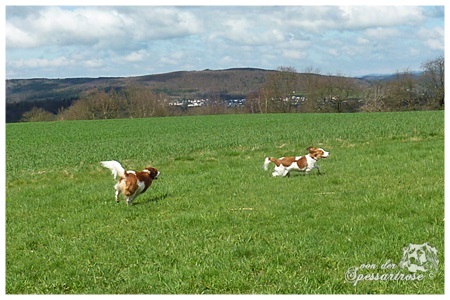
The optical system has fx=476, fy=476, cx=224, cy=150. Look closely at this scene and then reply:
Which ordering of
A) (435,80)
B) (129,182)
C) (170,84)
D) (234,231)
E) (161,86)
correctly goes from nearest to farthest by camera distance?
(234,231), (129,182), (435,80), (161,86), (170,84)

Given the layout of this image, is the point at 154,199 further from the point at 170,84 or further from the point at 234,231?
the point at 170,84

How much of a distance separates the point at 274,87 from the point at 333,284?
89.6m

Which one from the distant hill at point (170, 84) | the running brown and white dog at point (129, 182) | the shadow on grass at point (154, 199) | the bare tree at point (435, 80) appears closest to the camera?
the running brown and white dog at point (129, 182)

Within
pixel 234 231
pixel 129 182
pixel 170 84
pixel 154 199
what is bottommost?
pixel 234 231

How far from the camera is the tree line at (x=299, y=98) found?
75.6m

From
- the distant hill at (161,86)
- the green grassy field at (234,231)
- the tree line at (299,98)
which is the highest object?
the distant hill at (161,86)

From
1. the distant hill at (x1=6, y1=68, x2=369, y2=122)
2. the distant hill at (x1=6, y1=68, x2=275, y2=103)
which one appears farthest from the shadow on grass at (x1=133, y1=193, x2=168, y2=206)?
the distant hill at (x1=6, y1=68, x2=275, y2=103)

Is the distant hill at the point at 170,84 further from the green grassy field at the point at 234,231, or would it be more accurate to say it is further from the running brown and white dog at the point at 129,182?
the running brown and white dog at the point at 129,182

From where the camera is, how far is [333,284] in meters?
5.21

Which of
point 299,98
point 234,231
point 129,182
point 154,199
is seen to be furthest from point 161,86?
point 234,231

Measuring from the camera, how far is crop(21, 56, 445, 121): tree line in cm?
7556

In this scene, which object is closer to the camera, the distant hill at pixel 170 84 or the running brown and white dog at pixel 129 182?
the running brown and white dog at pixel 129 182

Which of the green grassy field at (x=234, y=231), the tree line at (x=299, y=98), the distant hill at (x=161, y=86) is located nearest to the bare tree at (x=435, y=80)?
the tree line at (x=299, y=98)

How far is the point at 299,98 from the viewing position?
9006cm
